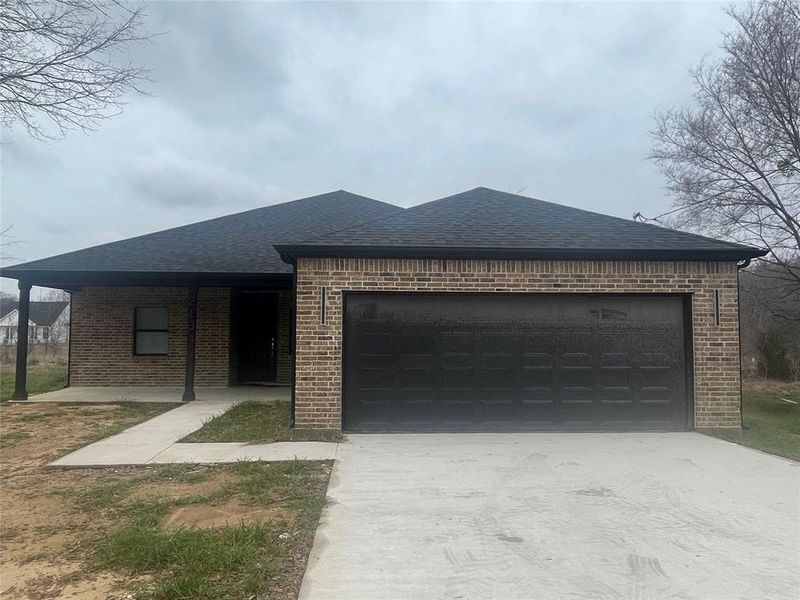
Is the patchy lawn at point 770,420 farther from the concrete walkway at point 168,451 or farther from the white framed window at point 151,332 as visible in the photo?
the white framed window at point 151,332

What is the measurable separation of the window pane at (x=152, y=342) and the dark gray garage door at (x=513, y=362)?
7.94 metres

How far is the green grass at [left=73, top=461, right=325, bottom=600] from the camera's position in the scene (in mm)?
3355

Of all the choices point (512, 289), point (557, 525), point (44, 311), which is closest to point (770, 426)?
point (512, 289)

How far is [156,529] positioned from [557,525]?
329 cm

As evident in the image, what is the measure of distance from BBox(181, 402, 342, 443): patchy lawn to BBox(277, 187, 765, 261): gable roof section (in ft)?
8.81

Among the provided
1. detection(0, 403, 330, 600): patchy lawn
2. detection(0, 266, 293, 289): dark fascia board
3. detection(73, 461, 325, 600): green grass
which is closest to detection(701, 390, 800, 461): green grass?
detection(0, 403, 330, 600): patchy lawn

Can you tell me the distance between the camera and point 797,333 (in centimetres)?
2091

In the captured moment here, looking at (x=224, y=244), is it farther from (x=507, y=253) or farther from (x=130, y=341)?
(x=507, y=253)

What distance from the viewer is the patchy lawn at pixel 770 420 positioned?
302 inches

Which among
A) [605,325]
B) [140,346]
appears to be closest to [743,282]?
[605,325]

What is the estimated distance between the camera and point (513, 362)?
8.34 m

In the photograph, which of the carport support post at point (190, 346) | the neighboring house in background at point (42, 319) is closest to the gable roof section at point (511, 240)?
the carport support post at point (190, 346)

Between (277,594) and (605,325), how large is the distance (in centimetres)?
672

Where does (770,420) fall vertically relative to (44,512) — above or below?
below
